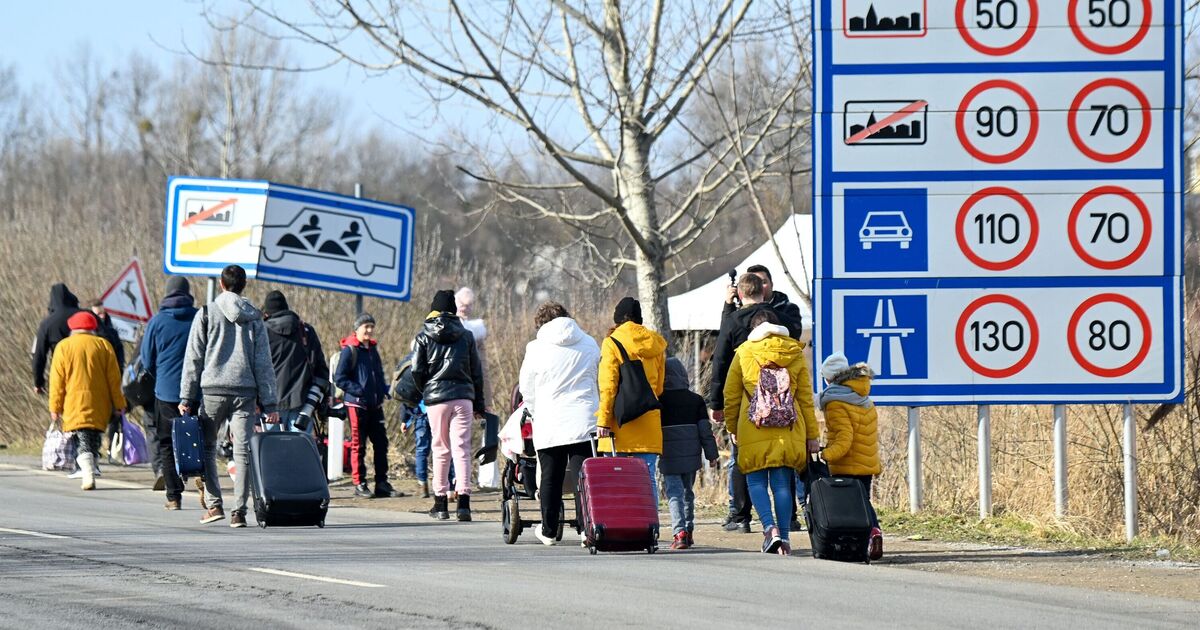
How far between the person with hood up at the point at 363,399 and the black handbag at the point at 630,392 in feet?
17.4

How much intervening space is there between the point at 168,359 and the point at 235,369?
7.43 ft

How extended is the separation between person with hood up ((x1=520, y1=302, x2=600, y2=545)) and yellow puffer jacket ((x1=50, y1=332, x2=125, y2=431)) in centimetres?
648

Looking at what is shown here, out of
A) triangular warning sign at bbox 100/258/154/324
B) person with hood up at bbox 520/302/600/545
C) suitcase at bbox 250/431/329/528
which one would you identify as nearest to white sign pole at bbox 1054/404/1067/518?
person with hood up at bbox 520/302/600/545

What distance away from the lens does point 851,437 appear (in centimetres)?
1209

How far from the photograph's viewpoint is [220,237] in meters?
18.6

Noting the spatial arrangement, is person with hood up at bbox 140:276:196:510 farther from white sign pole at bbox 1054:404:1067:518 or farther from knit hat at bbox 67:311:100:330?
white sign pole at bbox 1054:404:1067:518

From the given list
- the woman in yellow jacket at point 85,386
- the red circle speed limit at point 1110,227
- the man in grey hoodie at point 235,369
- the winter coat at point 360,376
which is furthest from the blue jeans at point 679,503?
the woman in yellow jacket at point 85,386

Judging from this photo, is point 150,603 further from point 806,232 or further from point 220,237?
point 806,232

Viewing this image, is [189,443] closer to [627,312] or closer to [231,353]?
[231,353]

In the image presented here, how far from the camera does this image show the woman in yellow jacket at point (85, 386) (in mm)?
17234

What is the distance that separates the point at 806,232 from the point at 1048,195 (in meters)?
13.9

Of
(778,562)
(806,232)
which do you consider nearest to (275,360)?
(778,562)

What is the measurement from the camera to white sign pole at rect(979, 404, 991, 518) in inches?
550

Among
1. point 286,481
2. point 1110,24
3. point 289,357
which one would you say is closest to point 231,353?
point 286,481
